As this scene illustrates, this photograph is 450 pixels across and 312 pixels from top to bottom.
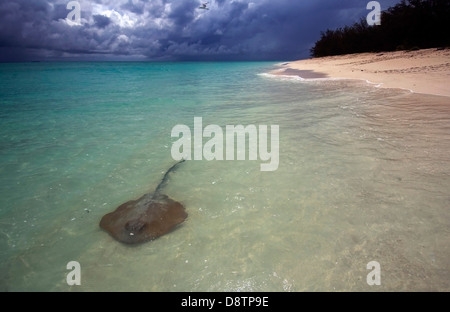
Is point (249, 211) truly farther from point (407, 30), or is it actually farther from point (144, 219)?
point (407, 30)

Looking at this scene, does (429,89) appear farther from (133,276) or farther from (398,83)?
(133,276)

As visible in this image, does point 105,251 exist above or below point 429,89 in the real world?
below

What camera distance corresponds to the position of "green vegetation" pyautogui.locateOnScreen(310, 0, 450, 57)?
27.1 metres

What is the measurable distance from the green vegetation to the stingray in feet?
107

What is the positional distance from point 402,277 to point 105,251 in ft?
9.63

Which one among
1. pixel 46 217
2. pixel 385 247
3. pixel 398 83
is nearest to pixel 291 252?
pixel 385 247

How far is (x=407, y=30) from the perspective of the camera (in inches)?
1206

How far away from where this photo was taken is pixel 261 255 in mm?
2398

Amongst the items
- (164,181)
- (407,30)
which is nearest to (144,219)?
(164,181)

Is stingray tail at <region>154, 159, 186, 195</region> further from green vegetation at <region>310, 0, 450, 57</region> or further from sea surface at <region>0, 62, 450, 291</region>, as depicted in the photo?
green vegetation at <region>310, 0, 450, 57</region>

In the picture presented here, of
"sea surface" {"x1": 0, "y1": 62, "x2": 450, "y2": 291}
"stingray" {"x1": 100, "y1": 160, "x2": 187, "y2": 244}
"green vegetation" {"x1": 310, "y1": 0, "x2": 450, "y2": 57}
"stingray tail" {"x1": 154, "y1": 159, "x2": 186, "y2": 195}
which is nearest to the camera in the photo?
"sea surface" {"x1": 0, "y1": 62, "x2": 450, "y2": 291}

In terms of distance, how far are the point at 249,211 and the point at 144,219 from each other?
1343mm

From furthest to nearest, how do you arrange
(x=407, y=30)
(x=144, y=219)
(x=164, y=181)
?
(x=407, y=30) < (x=164, y=181) < (x=144, y=219)

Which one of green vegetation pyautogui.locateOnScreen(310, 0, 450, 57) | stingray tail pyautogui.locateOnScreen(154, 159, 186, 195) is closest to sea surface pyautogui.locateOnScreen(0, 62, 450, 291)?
stingray tail pyautogui.locateOnScreen(154, 159, 186, 195)
